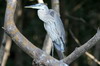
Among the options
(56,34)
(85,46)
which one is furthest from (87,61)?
(85,46)

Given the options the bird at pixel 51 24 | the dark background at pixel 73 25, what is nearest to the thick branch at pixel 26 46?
the bird at pixel 51 24

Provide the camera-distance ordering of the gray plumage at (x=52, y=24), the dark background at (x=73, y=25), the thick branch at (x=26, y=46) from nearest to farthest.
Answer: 1. the thick branch at (x=26, y=46)
2. the gray plumage at (x=52, y=24)
3. the dark background at (x=73, y=25)

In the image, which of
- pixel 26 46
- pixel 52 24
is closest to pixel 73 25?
pixel 52 24

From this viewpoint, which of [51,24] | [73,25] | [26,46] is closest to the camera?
[26,46]

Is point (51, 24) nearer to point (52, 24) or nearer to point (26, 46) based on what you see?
point (52, 24)

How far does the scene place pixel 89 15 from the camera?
15.3 ft

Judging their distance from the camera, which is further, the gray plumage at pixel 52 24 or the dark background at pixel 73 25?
the dark background at pixel 73 25

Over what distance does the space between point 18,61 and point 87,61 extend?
2.99 feet

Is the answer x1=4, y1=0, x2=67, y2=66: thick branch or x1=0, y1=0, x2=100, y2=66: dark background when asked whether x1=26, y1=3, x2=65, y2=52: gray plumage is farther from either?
x1=0, y1=0, x2=100, y2=66: dark background

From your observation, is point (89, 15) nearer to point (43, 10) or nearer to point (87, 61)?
point (87, 61)

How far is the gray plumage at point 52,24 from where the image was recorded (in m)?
1.94

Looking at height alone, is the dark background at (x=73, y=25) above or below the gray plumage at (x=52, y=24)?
below

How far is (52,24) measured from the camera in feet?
6.39

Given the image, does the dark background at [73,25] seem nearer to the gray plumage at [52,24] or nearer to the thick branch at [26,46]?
the gray plumage at [52,24]
